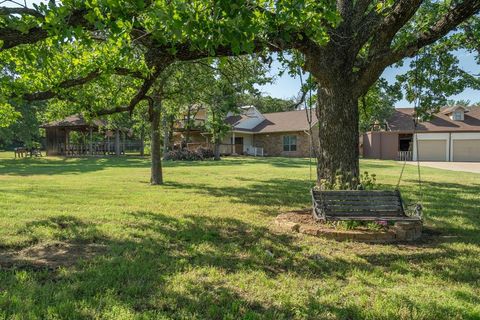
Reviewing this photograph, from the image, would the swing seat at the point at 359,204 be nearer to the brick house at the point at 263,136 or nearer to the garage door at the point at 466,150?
the brick house at the point at 263,136

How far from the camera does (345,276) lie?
4.16 m

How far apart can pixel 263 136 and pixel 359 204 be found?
33.5 meters

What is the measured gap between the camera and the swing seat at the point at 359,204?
5793 millimetres

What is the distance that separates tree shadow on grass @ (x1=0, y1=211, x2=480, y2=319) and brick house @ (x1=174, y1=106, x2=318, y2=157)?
29.6m

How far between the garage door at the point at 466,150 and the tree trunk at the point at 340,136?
31245 millimetres

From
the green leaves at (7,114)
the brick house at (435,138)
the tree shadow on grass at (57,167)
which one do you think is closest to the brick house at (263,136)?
the brick house at (435,138)

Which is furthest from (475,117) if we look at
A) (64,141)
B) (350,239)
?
(64,141)

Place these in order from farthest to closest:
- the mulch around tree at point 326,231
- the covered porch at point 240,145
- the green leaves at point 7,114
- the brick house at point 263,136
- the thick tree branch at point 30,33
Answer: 1. the covered porch at point 240,145
2. the brick house at point 263,136
3. the green leaves at point 7,114
4. the mulch around tree at point 326,231
5. the thick tree branch at point 30,33

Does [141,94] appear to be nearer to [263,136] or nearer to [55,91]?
[55,91]

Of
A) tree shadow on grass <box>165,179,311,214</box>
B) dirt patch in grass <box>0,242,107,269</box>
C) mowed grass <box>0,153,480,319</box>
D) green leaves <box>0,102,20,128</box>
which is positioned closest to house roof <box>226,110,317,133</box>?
tree shadow on grass <box>165,179,311,214</box>

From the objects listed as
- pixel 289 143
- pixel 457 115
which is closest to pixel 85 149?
pixel 289 143

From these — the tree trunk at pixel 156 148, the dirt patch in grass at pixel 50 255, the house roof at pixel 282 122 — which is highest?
the house roof at pixel 282 122

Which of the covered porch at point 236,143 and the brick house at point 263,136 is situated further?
the covered porch at point 236,143

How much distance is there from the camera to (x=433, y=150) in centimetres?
3419
